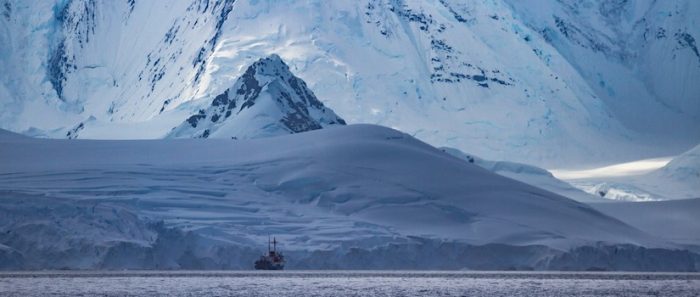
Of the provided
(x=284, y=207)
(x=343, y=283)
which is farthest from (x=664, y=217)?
(x=343, y=283)

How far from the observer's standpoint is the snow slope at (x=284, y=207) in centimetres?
11719

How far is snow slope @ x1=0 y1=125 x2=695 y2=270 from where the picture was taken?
117188mm

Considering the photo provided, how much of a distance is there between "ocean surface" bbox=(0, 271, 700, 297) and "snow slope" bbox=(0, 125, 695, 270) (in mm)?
1946

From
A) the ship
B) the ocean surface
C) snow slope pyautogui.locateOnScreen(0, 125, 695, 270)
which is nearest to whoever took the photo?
the ocean surface

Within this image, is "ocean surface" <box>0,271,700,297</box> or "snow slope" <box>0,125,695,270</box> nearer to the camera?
"ocean surface" <box>0,271,700,297</box>

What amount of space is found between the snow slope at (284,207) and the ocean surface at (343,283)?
195 cm

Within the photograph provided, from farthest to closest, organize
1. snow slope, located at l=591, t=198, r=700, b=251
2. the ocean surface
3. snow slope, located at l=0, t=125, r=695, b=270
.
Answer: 1. snow slope, located at l=591, t=198, r=700, b=251
2. snow slope, located at l=0, t=125, r=695, b=270
3. the ocean surface

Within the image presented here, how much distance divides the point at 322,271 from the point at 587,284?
912 inches

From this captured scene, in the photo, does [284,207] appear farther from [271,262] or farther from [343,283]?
[343,283]

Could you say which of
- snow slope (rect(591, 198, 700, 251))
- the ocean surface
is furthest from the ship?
snow slope (rect(591, 198, 700, 251))

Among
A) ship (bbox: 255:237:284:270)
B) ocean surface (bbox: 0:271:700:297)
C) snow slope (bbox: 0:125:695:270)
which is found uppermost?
snow slope (bbox: 0:125:695:270)

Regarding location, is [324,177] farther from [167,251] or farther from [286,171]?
[167,251]

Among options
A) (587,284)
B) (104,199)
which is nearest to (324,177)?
(104,199)

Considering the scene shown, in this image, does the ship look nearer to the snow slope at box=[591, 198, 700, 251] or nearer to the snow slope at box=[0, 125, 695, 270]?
the snow slope at box=[0, 125, 695, 270]
